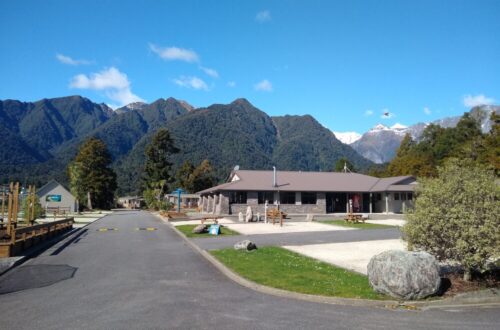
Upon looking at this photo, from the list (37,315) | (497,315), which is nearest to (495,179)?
(497,315)

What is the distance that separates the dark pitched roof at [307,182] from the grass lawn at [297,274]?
90.5 feet

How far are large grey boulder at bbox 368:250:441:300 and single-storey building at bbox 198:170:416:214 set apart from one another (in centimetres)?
3108

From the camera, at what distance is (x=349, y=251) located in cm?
1541

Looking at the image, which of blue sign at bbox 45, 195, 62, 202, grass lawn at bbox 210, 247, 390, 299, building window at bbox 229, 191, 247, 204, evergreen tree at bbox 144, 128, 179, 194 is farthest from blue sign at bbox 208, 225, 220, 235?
evergreen tree at bbox 144, 128, 179, 194

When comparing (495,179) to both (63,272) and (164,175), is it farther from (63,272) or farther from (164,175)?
(164,175)

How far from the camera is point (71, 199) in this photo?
64.8 meters

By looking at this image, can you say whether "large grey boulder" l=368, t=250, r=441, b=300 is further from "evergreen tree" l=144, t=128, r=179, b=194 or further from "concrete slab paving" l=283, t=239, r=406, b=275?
"evergreen tree" l=144, t=128, r=179, b=194

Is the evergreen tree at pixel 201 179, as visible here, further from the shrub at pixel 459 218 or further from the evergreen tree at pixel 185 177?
the shrub at pixel 459 218

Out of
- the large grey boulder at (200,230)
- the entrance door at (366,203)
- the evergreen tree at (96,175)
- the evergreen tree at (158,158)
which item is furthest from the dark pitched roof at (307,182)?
the evergreen tree at (96,175)

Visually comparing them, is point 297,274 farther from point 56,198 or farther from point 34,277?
point 56,198

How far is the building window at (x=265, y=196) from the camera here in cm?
4267

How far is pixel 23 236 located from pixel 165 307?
39.5 feet

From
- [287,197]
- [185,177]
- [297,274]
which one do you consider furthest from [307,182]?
[185,177]

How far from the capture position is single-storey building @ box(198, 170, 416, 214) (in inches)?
1656
